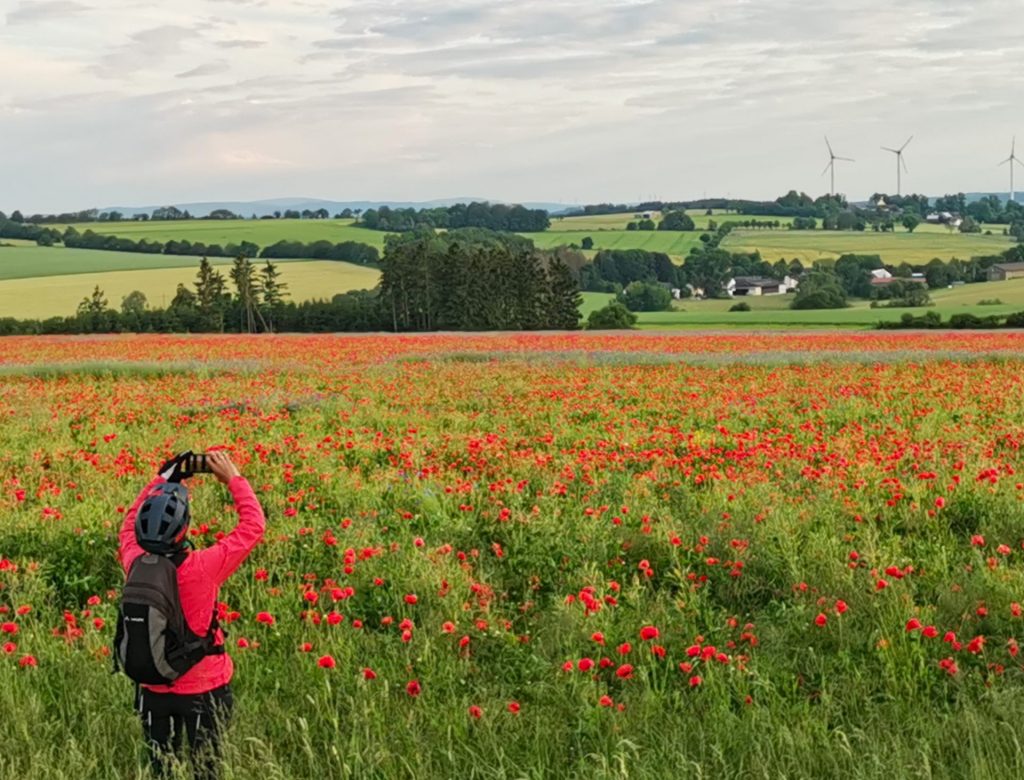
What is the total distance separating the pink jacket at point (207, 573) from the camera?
4.41 m

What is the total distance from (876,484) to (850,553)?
2422 millimetres

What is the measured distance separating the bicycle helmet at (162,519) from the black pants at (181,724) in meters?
0.76

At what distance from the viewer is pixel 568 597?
20.1ft

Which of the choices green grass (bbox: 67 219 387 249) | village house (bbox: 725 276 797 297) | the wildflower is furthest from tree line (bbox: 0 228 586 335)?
the wildflower

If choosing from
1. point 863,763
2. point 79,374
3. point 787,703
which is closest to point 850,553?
point 787,703

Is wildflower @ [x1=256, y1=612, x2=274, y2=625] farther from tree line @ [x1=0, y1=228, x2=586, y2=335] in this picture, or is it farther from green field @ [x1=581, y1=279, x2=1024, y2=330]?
tree line @ [x1=0, y1=228, x2=586, y2=335]

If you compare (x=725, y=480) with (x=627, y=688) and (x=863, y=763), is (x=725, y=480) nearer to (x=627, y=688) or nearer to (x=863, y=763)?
(x=627, y=688)

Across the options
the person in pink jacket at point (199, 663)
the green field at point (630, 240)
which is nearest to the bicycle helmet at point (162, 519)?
the person in pink jacket at point (199, 663)

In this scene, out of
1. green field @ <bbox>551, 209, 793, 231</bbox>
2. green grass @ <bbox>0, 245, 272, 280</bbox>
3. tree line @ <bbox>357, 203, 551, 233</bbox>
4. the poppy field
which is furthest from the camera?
green field @ <bbox>551, 209, 793, 231</bbox>

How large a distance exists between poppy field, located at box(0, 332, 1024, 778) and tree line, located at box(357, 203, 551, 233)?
142107mm

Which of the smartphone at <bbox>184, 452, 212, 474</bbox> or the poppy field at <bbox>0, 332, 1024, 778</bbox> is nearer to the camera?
the smartphone at <bbox>184, 452, 212, 474</bbox>

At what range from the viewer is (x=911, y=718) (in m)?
4.77

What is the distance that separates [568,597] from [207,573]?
8.26ft

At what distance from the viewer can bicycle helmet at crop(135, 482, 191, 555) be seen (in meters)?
4.14
